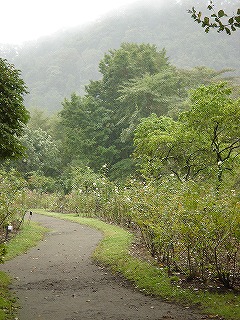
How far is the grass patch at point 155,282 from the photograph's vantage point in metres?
6.78

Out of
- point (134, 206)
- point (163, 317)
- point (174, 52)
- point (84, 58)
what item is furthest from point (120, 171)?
point (84, 58)

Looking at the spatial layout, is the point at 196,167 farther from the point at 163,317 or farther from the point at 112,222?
the point at 163,317

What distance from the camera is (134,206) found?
→ 11789 millimetres

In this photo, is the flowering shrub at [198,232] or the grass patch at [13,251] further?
the flowering shrub at [198,232]

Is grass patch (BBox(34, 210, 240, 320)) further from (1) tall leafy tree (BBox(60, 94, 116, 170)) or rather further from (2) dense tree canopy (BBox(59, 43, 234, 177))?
(1) tall leafy tree (BBox(60, 94, 116, 170))

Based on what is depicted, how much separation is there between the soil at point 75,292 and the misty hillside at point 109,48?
80119 mm

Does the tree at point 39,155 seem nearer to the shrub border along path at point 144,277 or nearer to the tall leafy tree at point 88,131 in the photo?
the tall leafy tree at point 88,131

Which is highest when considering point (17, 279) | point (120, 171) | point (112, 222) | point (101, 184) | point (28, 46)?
point (28, 46)

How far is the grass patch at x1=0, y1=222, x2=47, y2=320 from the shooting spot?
22.3 feet

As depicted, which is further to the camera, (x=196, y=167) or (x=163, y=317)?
(x=196, y=167)

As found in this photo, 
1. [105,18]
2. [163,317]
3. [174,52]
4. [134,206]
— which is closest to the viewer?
[163,317]

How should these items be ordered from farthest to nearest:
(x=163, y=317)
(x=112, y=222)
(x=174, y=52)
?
(x=174, y=52)
(x=112, y=222)
(x=163, y=317)

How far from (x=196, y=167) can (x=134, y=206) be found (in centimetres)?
649

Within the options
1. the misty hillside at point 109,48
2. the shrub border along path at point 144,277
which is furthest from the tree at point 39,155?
the misty hillside at point 109,48
